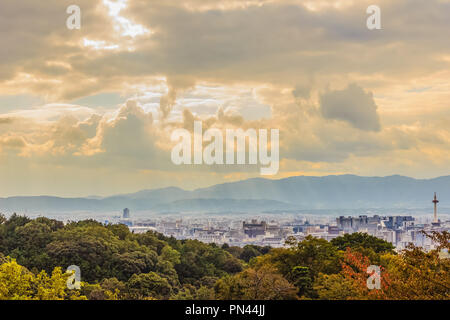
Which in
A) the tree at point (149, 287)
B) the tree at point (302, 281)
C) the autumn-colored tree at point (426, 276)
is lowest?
the tree at point (149, 287)

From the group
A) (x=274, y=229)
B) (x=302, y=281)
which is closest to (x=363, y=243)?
(x=302, y=281)

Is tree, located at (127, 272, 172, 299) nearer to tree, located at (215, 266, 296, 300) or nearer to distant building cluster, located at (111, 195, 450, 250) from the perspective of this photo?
tree, located at (215, 266, 296, 300)

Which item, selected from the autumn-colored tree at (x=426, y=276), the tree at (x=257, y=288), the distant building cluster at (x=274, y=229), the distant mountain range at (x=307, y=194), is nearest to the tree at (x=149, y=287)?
the tree at (x=257, y=288)

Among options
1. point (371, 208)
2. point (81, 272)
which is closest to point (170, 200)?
point (371, 208)

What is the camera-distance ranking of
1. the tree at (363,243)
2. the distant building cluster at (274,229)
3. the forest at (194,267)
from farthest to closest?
the distant building cluster at (274,229)
the tree at (363,243)
the forest at (194,267)

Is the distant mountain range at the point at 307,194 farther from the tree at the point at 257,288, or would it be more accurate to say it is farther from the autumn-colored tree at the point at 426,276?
the autumn-colored tree at the point at 426,276
